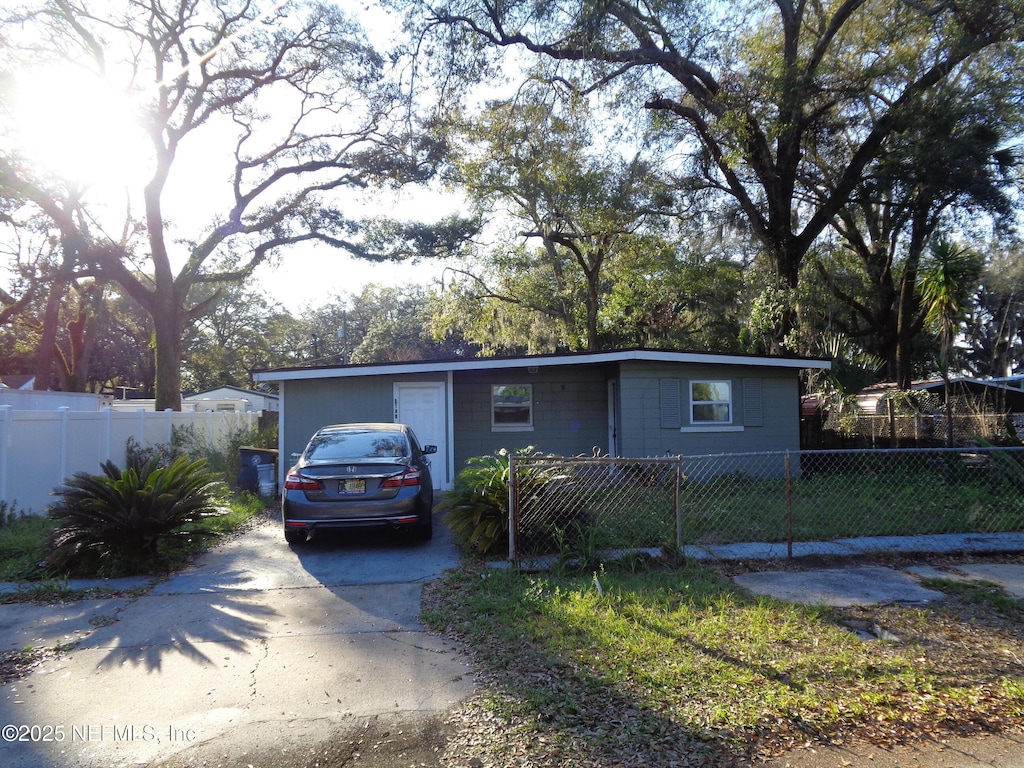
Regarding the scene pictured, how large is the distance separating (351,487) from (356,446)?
742 mm

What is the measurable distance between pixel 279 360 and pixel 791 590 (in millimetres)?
43877

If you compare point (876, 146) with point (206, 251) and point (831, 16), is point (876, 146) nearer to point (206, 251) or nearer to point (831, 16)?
point (831, 16)

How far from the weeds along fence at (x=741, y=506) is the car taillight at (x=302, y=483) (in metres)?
2.53

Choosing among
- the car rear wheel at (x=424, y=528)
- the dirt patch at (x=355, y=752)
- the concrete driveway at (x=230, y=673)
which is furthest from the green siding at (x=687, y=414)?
the dirt patch at (x=355, y=752)

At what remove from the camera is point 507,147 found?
19.1m

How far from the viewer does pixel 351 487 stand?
26.0 ft

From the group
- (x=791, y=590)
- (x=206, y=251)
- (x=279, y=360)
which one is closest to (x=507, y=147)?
(x=206, y=251)

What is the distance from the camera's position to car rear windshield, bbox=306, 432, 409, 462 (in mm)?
8297

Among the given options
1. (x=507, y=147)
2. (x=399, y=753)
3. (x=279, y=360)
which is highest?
(x=507, y=147)

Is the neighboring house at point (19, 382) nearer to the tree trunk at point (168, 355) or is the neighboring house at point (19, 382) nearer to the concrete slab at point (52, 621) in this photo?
the tree trunk at point (168, 355)

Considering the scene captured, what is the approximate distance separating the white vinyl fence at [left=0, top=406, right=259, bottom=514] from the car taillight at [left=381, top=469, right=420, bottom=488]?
18.4 feet

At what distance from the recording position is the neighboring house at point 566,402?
13.0 meters

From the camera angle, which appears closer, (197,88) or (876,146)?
(876,146)

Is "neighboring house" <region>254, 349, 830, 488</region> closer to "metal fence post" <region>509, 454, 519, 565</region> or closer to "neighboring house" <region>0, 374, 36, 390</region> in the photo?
"metal fence post" <region>509, 454, 519, 565</region>
